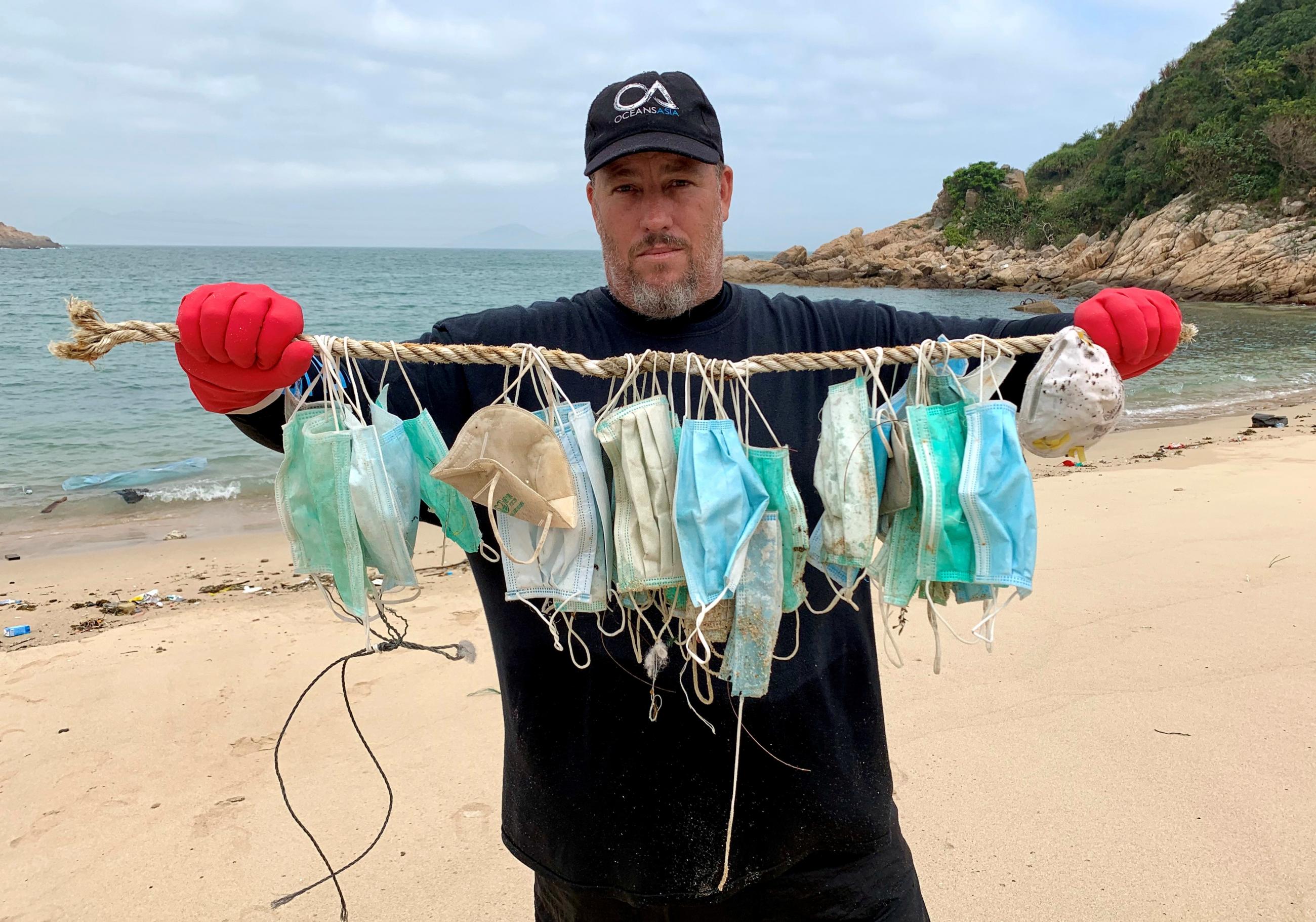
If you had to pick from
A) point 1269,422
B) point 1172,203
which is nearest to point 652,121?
point 1269,422

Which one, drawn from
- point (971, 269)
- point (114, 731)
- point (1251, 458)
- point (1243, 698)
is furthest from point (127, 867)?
point (971, 269)

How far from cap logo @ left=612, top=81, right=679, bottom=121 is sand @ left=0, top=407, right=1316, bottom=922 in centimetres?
126

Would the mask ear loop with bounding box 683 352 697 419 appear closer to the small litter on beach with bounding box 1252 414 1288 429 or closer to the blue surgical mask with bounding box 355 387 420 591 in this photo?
the blue surgical mask with bounding box 355 387 420 591

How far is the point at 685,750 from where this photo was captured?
1.94 meters

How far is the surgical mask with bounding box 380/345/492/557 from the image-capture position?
73.3 inches

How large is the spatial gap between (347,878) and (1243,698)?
12.4 feet

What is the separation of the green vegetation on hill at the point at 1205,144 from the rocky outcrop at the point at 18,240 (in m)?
115

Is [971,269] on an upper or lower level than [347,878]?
upper

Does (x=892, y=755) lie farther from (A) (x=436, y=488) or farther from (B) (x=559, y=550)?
(A) (x=436, y=488)

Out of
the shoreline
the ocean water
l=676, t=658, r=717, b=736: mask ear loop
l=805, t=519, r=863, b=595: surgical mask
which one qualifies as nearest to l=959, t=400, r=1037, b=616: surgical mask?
l=805, t=519, r=863, b=595: surgical mask

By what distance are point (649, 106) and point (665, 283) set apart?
1.40 feet

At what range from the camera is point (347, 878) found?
3027mm

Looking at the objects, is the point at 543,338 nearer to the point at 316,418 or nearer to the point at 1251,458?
the point at 316,418

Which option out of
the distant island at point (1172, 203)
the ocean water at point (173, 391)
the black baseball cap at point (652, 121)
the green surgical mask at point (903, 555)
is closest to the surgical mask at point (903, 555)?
the green surgical mask at point (903, 555)
